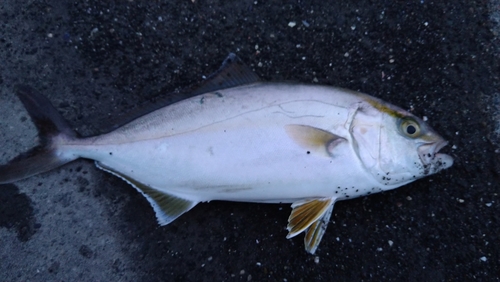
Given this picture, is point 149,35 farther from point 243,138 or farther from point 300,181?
point 300,181

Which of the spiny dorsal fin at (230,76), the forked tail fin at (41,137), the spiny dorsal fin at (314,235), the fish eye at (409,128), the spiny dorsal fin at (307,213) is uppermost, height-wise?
the spiny dorsal fin at (230,76)

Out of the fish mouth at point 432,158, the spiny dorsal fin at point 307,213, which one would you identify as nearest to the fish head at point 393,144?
the fish mouth at point 432,158

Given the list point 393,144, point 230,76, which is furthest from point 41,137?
point 393,144

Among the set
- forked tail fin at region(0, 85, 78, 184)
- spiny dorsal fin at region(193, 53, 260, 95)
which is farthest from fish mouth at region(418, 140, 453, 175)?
forked tail fin at region(0, 85, 78, 184)

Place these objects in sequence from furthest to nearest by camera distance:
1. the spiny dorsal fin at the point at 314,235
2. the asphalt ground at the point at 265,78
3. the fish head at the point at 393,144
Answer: the asphalt ground at the point at 265,78 → the spiny dorsal fin at the point at 314,235 → the fish head at the point at 393,144

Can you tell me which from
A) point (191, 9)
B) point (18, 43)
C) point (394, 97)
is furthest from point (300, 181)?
point (18, 43)

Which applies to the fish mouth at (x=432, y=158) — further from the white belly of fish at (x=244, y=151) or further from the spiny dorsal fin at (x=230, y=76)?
the spiny dorsal fin at (x=230, y=76)

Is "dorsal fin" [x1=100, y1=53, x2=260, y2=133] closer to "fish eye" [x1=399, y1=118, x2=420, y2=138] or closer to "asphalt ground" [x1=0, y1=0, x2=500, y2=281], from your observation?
"asphalt ground" [x1=0, y1=0, x2=500, y2=281]
